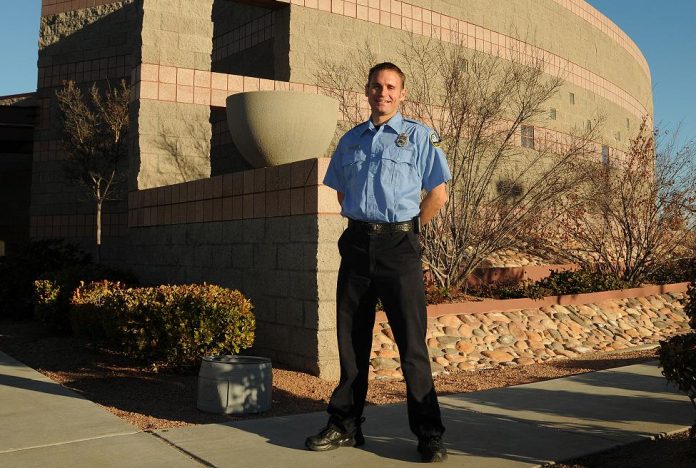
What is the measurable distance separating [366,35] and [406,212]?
1196 cm

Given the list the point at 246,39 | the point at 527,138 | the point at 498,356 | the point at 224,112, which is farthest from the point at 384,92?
the point at 527,138

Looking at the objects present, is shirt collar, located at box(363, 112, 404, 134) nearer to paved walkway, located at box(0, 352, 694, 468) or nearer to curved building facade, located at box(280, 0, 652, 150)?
paved walkway, located at box(0, 352, 694, 468)

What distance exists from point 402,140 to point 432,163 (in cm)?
24

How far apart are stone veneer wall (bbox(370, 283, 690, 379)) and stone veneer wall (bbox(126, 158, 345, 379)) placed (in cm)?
102

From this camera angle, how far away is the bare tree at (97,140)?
16547 mm

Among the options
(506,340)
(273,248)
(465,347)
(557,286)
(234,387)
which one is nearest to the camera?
(234,387)

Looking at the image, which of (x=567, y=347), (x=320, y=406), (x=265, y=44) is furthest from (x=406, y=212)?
(x=265, y=44)

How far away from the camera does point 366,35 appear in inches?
596

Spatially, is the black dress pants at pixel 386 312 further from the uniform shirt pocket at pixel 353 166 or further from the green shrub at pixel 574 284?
the green shrub at pixel 574 284

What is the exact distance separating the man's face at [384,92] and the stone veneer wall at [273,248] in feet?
8.30

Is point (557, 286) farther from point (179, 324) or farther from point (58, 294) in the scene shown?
point (58, 294)

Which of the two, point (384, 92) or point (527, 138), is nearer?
point (384, 92)

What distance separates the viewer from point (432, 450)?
12.5 ft

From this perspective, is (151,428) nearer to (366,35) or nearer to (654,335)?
(654,335)
